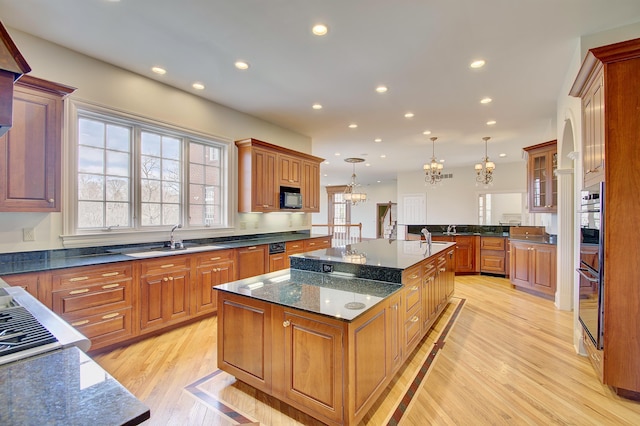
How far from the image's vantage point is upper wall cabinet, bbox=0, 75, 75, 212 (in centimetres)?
247

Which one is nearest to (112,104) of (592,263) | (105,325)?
(105,325)

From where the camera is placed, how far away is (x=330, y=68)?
3.41 metres

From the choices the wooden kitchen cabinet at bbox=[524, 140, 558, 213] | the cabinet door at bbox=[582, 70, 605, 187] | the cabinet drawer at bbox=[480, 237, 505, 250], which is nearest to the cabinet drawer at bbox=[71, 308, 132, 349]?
the cabinet door at bbox=[582, 70, 605, 187]

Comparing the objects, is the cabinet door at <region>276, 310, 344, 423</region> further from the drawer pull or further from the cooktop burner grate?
the drawer pull

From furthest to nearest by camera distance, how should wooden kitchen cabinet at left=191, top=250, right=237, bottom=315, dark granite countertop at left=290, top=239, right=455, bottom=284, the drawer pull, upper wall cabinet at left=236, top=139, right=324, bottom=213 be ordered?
upper wall cabinet at left=236, top=139, right=324, bottom=213, wooden kitchen cabinet at left=191, top=250, right=237, bottom=315, the drawer pull, dark granite countertop at left=290, top=239, right=455, bottom=284

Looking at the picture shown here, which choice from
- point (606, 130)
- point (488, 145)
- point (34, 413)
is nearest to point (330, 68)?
point (606, 130)

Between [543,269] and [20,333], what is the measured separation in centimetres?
598

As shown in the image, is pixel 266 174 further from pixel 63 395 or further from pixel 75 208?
pixel 63 395

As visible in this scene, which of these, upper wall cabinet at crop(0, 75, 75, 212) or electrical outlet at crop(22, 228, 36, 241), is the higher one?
upper wall cabinet at crop(0, 75, 75, 212)

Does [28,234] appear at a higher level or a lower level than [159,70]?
lower

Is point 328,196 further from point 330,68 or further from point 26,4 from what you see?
point 26,4

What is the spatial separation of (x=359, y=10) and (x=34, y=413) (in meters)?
2.93

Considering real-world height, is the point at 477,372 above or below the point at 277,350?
below

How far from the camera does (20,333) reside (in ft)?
3.56
